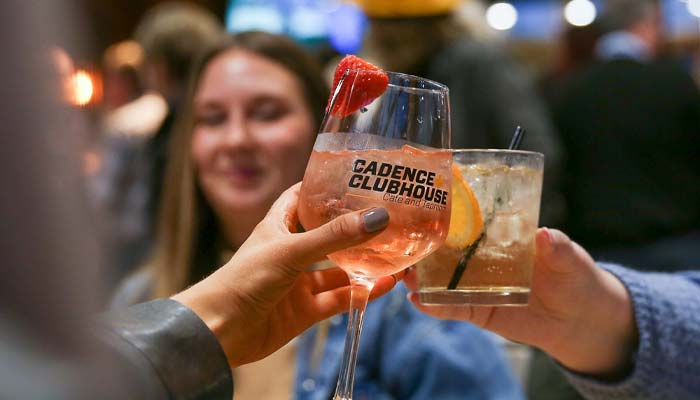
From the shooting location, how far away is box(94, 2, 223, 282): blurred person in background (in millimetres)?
3346

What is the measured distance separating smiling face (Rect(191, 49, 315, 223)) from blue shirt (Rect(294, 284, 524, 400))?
322mm

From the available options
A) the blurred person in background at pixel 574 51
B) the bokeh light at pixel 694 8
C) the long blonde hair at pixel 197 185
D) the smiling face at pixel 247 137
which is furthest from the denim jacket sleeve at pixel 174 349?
the bokeh light at pixel 694 8

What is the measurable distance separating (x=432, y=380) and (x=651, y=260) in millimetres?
1598

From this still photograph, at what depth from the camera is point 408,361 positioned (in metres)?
1.73

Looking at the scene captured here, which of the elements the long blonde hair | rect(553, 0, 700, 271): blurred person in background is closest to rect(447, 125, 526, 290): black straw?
the long blonde hair

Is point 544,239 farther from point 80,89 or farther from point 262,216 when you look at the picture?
point 80,89

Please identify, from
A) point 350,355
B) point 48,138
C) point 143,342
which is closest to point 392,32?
point 350,355

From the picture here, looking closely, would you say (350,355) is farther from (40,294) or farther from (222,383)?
(40,294)

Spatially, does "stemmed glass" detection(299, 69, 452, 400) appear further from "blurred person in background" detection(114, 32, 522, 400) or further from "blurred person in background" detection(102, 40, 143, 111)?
"blurred person in background" detection(102, 40, 143, 111)

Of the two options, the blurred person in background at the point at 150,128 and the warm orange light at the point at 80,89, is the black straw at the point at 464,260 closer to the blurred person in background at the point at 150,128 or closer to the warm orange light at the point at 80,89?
the warm orange light at the point at 80,89

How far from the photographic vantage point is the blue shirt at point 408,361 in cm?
170

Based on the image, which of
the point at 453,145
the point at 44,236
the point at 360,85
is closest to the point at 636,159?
the point at 453,145

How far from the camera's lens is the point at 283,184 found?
1842 millimetres

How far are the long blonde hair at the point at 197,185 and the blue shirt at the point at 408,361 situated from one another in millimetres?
392
